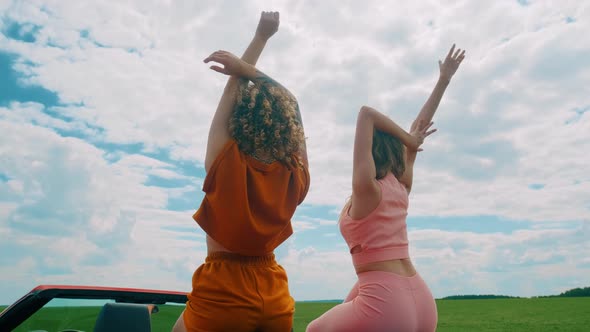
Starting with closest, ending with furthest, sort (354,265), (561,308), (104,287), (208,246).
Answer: (208,246) → (354,265) → (104,287) → (561,308)

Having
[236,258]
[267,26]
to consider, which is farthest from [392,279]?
[267,26]

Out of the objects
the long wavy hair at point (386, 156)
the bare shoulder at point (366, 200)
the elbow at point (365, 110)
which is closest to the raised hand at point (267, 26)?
the elbow at point (365, 110)

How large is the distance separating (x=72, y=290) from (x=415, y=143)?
8.10 feet

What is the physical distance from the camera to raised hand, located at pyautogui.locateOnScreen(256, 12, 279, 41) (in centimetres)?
249

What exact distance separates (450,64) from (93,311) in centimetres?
311

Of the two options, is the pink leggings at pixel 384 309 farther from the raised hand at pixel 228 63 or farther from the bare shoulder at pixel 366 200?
the raised hand at pixel 228 63

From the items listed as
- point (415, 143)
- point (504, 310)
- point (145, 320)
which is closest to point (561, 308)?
point (504, 310)

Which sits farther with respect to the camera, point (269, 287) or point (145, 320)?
point (145, 320)

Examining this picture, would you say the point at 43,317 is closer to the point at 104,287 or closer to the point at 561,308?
the point at 104,287

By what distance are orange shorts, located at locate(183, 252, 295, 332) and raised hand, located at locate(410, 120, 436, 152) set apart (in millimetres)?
1349

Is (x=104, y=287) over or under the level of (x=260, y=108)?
under

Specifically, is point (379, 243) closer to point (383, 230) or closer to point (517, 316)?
point (383, 230)

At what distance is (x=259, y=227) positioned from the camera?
2.12 m

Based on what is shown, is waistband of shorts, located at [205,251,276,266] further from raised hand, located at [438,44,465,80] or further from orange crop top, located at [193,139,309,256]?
raised hand, located at [438,44,465,80]
